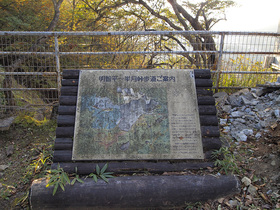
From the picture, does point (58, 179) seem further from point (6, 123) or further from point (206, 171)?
point (6, 123)

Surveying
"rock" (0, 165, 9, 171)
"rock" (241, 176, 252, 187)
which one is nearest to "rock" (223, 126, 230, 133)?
"rock" (241, 176, 252, 187)

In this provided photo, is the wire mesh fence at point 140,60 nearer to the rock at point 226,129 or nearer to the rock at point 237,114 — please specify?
the rock at point 237,114

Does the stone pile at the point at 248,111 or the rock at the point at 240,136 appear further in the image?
the stone pile at the point at 248,111

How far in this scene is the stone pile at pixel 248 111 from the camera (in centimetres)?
487

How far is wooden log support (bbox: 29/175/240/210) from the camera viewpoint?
3.33 metres

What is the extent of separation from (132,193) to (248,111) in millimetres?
3344

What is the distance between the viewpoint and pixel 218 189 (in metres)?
3.48

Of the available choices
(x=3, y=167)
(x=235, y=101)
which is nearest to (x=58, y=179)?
(x=3, y=167)

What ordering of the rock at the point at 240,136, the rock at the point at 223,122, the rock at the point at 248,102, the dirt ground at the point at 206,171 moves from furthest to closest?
the rock at the point at 248,102, the rock at the point at 223,122, the rock at the point at 240,136, the dirt ground at the point at 206,171

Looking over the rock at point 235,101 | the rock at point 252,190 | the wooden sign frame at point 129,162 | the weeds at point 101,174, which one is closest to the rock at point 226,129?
the rock at point 235,101

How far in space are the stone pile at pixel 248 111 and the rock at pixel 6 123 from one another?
457 centimetres

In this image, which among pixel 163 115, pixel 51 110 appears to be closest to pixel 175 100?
pixel 163 115

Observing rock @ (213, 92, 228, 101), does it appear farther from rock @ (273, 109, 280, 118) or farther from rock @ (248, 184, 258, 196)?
rock @ (248, 184, 258, 196)

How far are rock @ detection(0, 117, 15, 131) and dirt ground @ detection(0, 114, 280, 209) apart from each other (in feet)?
0.38
